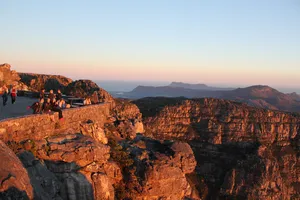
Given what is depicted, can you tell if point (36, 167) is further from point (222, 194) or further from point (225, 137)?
point (225, 137)

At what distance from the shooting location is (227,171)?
47969 millimetres

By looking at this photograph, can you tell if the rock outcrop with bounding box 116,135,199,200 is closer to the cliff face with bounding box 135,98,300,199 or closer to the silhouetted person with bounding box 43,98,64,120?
the silhouetted person with bounding box 43,98,64,120

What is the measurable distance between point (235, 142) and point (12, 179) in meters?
52.8

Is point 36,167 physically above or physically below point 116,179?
above

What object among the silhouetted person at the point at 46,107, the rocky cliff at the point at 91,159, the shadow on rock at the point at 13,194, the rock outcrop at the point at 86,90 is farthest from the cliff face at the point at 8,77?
the shadow on rock at the point at 13,194

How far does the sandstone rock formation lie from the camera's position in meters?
7.87

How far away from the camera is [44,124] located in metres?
14.9

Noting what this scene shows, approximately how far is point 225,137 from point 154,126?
13.1 m

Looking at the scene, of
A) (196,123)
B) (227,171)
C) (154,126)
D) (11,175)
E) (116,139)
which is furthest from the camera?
(196,123)

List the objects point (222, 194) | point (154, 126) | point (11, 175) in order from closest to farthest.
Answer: point (11, 175)
point (222, 194)
point (154, 126)

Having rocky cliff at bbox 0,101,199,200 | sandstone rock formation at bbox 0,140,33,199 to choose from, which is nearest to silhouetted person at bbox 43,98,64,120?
rocky cliff at bbox 0,101,199,200

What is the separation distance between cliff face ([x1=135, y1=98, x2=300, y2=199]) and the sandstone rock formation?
3609cm

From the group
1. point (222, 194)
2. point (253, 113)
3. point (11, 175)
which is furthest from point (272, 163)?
point (11, 175)

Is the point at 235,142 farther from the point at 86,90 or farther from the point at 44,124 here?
the point at 44,124
